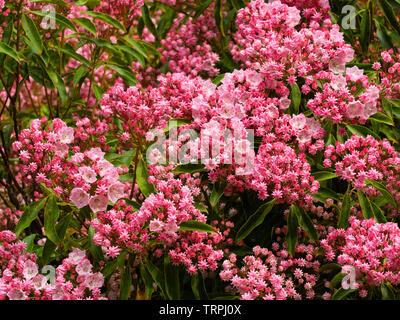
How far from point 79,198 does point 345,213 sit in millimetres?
1120

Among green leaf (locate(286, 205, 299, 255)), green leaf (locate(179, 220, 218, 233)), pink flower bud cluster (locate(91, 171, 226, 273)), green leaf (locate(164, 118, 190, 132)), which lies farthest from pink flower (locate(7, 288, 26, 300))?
green leaf (locate(286, 205, 299, 255))

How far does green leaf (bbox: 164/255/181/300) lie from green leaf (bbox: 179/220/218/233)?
0.61 feet

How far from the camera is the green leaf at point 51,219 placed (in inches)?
77.8

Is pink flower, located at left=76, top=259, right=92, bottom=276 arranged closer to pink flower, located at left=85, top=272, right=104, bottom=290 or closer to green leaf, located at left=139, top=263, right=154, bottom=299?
pink flower, located at left=85, top=272, right=104, bottom=290

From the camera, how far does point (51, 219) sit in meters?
1.99

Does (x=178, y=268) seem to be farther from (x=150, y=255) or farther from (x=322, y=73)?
(x=322, y=73)

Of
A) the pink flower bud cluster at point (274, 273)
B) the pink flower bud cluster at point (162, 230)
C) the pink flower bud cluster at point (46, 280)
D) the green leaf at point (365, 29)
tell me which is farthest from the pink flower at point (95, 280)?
the green leaf at point (365, 29)

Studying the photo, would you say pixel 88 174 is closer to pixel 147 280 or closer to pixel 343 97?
pixel 147 280

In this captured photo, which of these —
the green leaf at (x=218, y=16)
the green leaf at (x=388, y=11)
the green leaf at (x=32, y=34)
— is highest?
the green leaf at (x=218, y=16)

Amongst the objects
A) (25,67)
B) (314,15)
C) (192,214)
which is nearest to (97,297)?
(192,214)

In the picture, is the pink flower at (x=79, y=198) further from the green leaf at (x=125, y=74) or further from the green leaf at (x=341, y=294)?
the green leaf at (x=125, y=74)

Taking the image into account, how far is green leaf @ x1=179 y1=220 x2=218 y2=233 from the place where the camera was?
1.91 m

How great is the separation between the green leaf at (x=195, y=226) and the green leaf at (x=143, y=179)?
235 mm

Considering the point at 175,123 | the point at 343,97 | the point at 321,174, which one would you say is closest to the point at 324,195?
the point at 321,174
